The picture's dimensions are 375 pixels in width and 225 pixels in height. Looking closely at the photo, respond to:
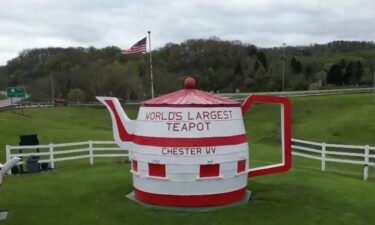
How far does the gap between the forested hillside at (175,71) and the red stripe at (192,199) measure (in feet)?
223

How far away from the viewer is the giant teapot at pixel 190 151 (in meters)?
12.1

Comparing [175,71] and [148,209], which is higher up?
[175,71]

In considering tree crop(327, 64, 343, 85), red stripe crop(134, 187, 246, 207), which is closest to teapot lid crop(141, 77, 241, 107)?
red stripe crop(134, 187, 246, 207)

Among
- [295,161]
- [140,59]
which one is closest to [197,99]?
[295,161]

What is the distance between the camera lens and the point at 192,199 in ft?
40.3

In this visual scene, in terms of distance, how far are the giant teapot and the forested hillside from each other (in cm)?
6777

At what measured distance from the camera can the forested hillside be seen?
271ft

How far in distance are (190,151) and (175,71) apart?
99.8m

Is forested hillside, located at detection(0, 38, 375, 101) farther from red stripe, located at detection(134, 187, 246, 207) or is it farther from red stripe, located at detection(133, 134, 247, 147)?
red stripe, located at detection(133, 134, 247, 147)

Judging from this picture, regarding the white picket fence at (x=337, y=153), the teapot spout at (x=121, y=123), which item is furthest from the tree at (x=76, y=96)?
the teapot spout at (x=121, y=123)

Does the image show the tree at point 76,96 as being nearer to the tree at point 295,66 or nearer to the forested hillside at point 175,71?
the forested hillside at point 175,71

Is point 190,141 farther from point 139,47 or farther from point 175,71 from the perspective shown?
point 175,71

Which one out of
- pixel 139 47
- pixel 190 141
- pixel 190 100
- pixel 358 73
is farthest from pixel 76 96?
pixel 190 141

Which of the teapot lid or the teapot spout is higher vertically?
the teapot lid
